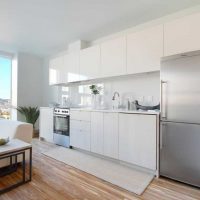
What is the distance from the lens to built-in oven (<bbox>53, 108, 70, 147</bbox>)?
387 centimetres

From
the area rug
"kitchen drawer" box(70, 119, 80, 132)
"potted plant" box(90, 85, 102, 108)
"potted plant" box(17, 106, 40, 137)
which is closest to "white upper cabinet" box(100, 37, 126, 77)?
"potted plant" box(90, 85, 102, 108)

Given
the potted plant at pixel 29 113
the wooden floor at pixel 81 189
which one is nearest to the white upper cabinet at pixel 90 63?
the wooden floor at pixel 81 189

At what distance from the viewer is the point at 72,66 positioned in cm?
412

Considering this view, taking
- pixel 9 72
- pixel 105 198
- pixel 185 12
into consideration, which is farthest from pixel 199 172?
pixel 9 72

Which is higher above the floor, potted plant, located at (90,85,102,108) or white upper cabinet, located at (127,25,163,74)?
white upper cabinet, located at (127,25,163,74)

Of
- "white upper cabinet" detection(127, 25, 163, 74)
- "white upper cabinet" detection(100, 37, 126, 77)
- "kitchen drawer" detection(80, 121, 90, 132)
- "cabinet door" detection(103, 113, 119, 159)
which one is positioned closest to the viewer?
"white upper cabinet" detection(127, 25, 163, 74)

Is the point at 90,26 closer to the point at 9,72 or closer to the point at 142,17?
the point at 142,17

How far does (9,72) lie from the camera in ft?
17.7

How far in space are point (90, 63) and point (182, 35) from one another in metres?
1.93

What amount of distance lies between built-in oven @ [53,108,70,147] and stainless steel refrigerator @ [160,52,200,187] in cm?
221

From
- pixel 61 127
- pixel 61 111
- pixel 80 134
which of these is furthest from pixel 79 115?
pixel 61 127

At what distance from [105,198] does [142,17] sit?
2965 millimetres

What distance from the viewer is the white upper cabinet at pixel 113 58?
3.09 meters

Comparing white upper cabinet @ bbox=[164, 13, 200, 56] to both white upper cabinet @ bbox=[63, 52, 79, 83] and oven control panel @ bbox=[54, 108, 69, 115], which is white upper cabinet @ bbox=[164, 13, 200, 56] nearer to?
white upper cabinet @ bbox=[63, 52, 79, 83]
